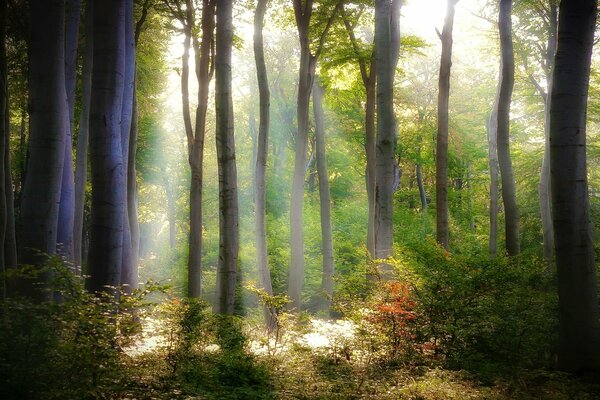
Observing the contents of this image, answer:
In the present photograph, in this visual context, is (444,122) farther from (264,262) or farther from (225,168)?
(225,168)

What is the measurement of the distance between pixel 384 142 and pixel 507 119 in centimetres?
477

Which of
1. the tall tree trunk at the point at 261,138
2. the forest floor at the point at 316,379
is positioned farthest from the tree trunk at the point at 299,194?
the forest floor at the point at 316,379

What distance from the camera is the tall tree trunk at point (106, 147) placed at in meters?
6.95

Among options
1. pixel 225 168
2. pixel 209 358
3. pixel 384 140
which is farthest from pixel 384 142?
pixel 209 358

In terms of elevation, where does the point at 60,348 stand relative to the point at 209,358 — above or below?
above

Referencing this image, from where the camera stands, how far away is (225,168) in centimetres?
978

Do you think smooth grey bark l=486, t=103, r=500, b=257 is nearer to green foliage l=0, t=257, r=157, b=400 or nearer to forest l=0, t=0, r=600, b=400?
forest l=0, t=0, r=600, b=400

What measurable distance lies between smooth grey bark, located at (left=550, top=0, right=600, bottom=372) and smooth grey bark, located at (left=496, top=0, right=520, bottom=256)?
7.40 m

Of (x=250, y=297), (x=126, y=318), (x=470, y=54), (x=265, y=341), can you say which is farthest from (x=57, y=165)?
(x=470, y=54)

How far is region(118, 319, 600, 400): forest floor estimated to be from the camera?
5.56 m

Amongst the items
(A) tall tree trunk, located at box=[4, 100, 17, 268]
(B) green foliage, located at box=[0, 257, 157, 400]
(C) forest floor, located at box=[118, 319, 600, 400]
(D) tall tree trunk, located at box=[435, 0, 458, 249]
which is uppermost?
(D) tall tree trunk, located at box=[435, 0, 458, 249]

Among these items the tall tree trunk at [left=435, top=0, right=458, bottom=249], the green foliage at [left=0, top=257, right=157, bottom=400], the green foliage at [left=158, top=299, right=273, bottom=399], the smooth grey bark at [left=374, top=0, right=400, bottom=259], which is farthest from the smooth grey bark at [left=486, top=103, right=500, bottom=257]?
the green foliage at [left=0, top=257, right=157, bottom=400]

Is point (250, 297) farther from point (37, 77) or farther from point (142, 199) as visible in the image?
point (142, 199)

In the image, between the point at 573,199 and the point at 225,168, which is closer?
the point at 573,199
